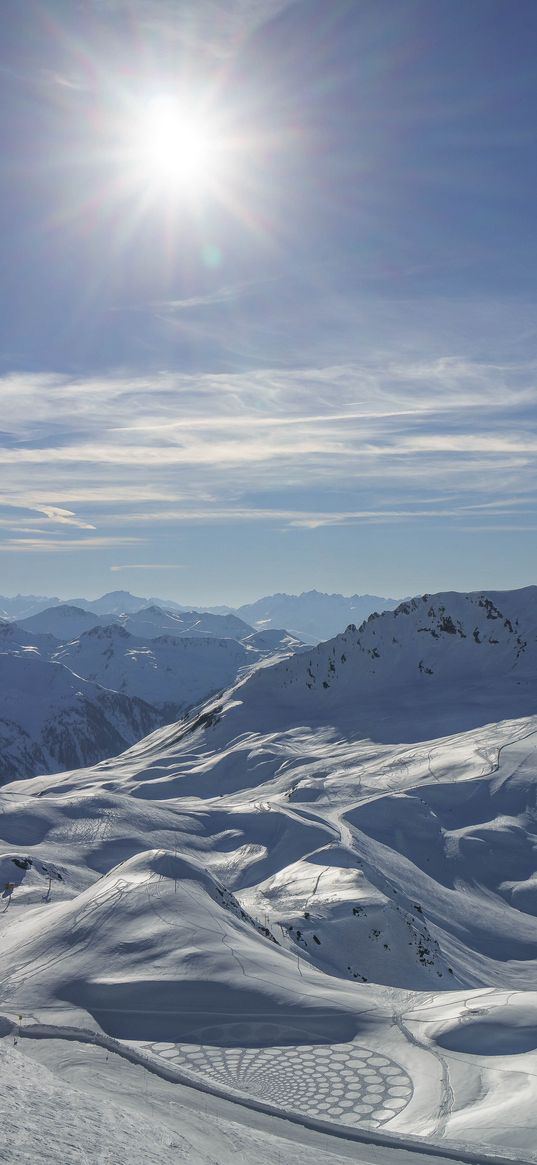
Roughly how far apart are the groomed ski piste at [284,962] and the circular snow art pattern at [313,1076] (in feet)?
0.24

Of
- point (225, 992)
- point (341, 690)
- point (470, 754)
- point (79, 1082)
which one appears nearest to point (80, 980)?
point (225, 992)

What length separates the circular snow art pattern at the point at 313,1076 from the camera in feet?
58.6

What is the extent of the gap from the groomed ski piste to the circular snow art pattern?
0.24ft

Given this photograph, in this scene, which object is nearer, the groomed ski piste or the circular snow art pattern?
the groomed ski piste

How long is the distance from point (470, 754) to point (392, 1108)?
9763 centimetres

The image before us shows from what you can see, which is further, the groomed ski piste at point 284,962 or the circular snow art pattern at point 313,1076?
the circular snow art pattern at point 313,1076

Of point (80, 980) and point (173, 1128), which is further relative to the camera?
point (80, 980)

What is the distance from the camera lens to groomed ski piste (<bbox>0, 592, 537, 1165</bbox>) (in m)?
15.9

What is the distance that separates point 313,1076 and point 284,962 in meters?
10.5

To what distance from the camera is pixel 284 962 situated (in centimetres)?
2966

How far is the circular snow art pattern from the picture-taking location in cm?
1786

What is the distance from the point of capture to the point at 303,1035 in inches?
859

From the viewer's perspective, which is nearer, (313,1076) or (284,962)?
(313,1076)

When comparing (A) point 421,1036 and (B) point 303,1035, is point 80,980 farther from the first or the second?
(A) point 421,1036
